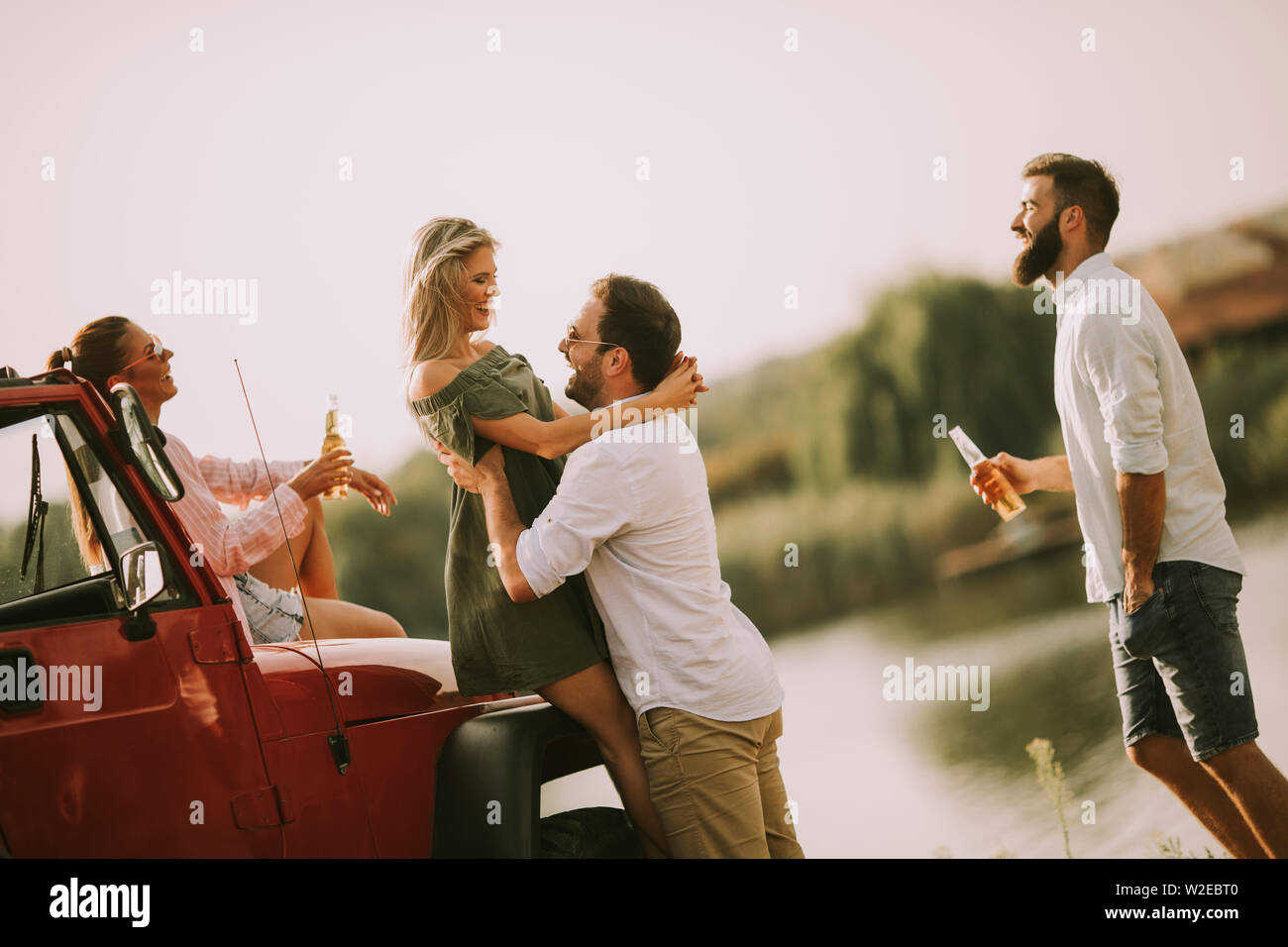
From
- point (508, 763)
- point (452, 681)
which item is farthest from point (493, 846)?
point (452, 681)

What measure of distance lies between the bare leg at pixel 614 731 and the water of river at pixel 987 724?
6.21ft

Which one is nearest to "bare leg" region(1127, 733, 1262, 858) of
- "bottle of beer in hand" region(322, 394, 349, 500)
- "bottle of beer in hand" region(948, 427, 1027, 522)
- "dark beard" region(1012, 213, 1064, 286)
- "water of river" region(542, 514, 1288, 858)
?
"bottle of beer in hand" region(948, 427, 1027, 522)

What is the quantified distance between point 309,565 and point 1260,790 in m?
2.61

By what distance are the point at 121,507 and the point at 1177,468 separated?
97.8 inches

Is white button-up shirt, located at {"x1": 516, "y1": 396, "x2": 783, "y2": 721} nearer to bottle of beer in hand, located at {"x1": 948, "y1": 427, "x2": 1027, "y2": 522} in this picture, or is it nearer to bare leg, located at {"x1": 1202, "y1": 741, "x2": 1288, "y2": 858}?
bottle of beer in hand, located at {"x1": 948, "y1": 427, "x2": 1027, "y2": 522}

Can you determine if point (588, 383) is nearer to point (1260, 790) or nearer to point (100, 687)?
point (100, 687)

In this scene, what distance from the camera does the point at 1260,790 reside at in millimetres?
2676

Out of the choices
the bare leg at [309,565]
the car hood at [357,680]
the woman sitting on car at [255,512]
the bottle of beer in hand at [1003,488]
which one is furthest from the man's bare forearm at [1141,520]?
the bare leg at [309,565]

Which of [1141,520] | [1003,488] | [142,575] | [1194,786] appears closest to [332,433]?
[142,575]

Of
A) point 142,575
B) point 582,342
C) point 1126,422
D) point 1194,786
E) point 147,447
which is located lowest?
point 1194,786

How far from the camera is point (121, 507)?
228cm

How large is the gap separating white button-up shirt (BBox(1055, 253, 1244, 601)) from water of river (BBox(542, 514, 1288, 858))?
6.61 ft

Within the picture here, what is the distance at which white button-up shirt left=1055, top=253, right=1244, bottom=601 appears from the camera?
8.87ft

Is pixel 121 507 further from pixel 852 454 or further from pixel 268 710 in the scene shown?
pixel 852 454
